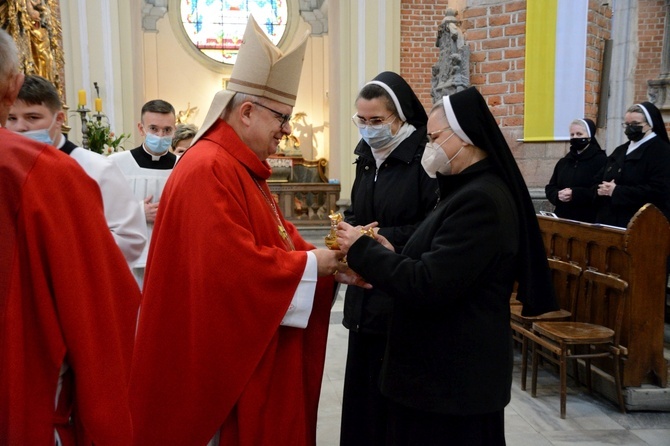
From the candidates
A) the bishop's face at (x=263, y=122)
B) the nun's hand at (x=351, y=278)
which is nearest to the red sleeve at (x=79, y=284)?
the bishop's face at (x=263, y=122)

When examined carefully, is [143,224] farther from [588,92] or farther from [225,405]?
[588,92]

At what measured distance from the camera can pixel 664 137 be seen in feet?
15.6

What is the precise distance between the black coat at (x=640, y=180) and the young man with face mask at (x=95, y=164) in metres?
3.82

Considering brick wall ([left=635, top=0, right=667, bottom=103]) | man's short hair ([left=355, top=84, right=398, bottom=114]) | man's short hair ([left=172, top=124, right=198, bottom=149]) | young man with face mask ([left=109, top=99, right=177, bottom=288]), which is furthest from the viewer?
brick wall ([left=635, top=0, right=667, bottom=103])

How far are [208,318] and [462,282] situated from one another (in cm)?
81

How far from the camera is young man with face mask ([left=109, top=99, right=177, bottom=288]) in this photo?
3566 mm

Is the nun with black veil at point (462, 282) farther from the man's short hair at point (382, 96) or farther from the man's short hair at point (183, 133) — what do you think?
the man's short hair at point (183, 133)

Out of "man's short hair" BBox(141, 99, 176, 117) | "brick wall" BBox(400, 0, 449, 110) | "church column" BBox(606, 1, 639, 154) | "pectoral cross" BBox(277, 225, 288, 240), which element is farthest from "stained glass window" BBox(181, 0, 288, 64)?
"pectoral cross" BBox(277, 225, 288, 240)

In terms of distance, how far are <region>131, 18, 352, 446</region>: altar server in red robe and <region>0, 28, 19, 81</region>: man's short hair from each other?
771 millimetres

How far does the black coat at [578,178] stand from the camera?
17.3 ft

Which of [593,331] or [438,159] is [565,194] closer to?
[593,331]

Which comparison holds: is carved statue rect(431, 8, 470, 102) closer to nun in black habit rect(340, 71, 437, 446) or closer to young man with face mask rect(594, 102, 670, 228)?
young man with face mask rect(594, 102, 670, 228)

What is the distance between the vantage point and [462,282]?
1.81 meters

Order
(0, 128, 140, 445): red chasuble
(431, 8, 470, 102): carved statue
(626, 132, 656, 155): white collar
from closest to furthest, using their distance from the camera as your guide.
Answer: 1. (0, 128, 140, 445): red chasuble
2. (626, 132, 656, 155): white collar
3. (431, 8, 470, 102): carved statue
